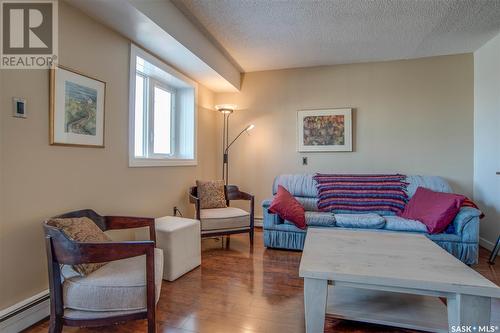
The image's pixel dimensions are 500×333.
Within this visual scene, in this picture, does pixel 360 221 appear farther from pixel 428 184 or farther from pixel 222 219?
pixel 222 219

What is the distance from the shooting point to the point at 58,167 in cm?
182

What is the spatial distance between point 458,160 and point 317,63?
232cm

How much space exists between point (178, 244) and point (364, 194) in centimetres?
231

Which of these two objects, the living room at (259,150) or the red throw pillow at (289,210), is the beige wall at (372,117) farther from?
the red throw pillow at (289,210)

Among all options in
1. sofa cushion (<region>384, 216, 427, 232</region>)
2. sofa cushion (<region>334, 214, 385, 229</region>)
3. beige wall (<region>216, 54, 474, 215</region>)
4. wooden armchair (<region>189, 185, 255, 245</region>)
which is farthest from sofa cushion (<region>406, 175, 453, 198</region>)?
wooden armchair (<region>189, 185, 255, 245</region>)

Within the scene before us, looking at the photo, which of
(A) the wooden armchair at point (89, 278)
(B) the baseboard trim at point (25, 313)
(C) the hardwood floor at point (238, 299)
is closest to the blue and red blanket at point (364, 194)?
(C) the hardwood floor at point (238, 299)

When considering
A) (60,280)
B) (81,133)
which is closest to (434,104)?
(81,133)

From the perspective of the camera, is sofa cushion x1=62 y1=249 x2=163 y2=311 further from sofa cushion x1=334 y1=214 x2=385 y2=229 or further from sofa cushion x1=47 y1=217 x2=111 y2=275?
sofa cushion x1=334 y1=214 x2=385 y2=229

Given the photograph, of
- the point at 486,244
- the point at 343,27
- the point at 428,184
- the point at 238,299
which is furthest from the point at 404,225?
the point at 343,27

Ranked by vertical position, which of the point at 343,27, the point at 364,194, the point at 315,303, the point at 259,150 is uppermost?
the point at 343,27

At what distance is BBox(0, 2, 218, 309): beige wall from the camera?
154 centimetres

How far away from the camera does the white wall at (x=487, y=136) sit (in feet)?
9.62

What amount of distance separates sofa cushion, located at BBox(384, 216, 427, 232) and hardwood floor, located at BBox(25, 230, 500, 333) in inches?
Result: 24.5

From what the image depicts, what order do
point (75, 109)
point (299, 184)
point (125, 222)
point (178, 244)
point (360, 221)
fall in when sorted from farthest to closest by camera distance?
point (299, 184)
point (360, 221)
point (178, 244)
point (125, 222)
point (75, 109)
